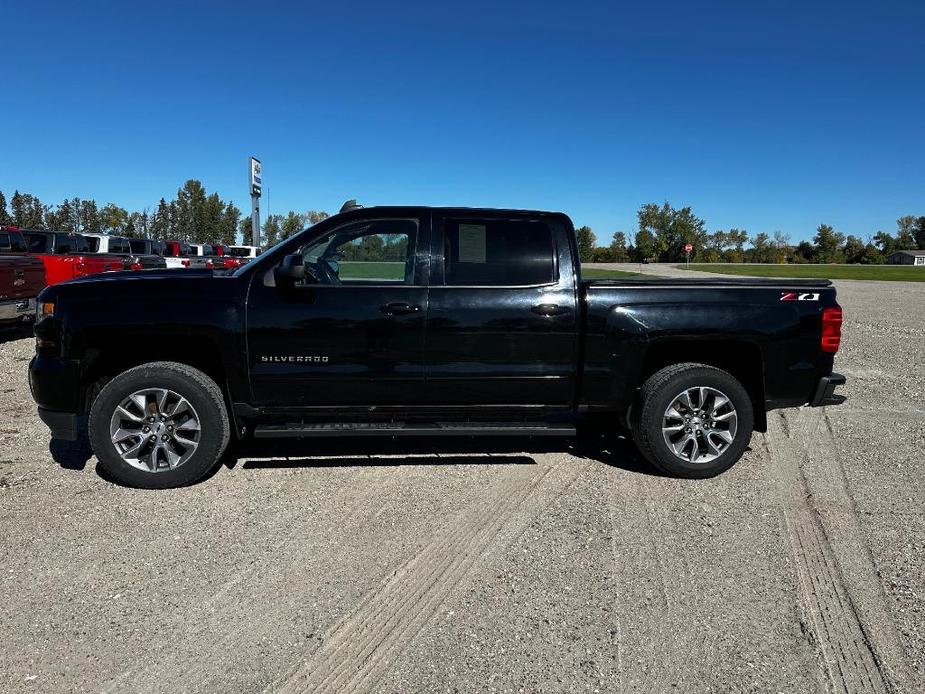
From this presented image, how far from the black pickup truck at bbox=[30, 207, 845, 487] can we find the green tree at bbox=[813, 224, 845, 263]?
4381 inches

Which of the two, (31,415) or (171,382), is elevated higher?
(171,382)

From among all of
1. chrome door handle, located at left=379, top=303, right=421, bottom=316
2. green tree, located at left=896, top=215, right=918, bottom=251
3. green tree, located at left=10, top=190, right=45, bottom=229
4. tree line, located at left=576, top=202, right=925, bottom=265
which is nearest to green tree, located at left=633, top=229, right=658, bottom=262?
tree line, located at left=576, top=202, right=925, bottom=265

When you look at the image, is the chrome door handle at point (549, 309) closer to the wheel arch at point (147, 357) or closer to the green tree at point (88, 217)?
the wheel arch at point (147, 357)

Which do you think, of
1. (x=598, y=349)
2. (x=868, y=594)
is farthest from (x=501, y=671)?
(x=598, y=349)

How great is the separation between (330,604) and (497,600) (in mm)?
783

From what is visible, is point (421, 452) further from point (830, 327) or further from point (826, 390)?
point (830, 327)

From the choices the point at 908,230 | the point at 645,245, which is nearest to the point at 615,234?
the point at 645,245

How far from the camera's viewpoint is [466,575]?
315 centimetres

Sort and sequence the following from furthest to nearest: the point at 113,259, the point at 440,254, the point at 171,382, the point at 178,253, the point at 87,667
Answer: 1. the point at 178,253
2. the point at 113,259
3. the point at 440,254
4. the point at 171,382
5. the point at 87,667

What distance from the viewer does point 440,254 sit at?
14.4 feet

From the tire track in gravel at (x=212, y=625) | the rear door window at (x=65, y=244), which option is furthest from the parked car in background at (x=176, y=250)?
the tire track in gravel at (x=212, y=625)

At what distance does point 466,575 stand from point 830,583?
5.99 feet

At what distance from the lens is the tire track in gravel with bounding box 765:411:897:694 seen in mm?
2465

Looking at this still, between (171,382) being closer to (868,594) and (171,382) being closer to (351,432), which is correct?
(351,432)
